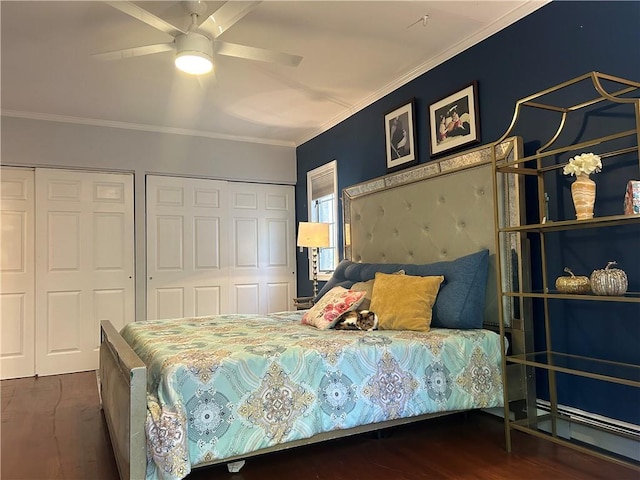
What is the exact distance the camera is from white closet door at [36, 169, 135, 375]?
176 inches

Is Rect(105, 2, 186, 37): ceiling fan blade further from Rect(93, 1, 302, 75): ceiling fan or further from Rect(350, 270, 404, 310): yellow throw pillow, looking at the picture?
Rect(350, 270, 404, 310): yellow throw pillow

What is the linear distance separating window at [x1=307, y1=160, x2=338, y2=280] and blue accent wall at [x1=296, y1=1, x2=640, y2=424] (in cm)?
183

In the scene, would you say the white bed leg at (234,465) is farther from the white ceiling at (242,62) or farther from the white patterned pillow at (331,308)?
the white ceiling at (242,62)

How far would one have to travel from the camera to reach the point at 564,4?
2.52 m

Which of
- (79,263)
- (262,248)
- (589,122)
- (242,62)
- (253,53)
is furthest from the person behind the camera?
(262,248)

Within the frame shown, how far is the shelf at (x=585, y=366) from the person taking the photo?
6.44 ft

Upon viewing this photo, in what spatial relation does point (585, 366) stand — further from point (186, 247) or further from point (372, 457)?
point (186, 247)

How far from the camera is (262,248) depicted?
554 centimetres

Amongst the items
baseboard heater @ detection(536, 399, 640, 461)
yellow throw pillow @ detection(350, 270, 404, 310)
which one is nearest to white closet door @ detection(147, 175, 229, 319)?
yellow throw pillow @ detection(350, 270, 404, 310)

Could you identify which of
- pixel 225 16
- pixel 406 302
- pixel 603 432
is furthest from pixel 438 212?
pixel 225 16

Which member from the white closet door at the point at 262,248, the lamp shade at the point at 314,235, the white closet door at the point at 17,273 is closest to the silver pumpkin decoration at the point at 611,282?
the lamp shade at the point at 314,235

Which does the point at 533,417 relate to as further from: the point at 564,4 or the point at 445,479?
the point at 564,4

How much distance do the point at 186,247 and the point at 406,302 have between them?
316cm

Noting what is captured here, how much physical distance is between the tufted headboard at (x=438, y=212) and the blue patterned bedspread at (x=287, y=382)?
580 mm
